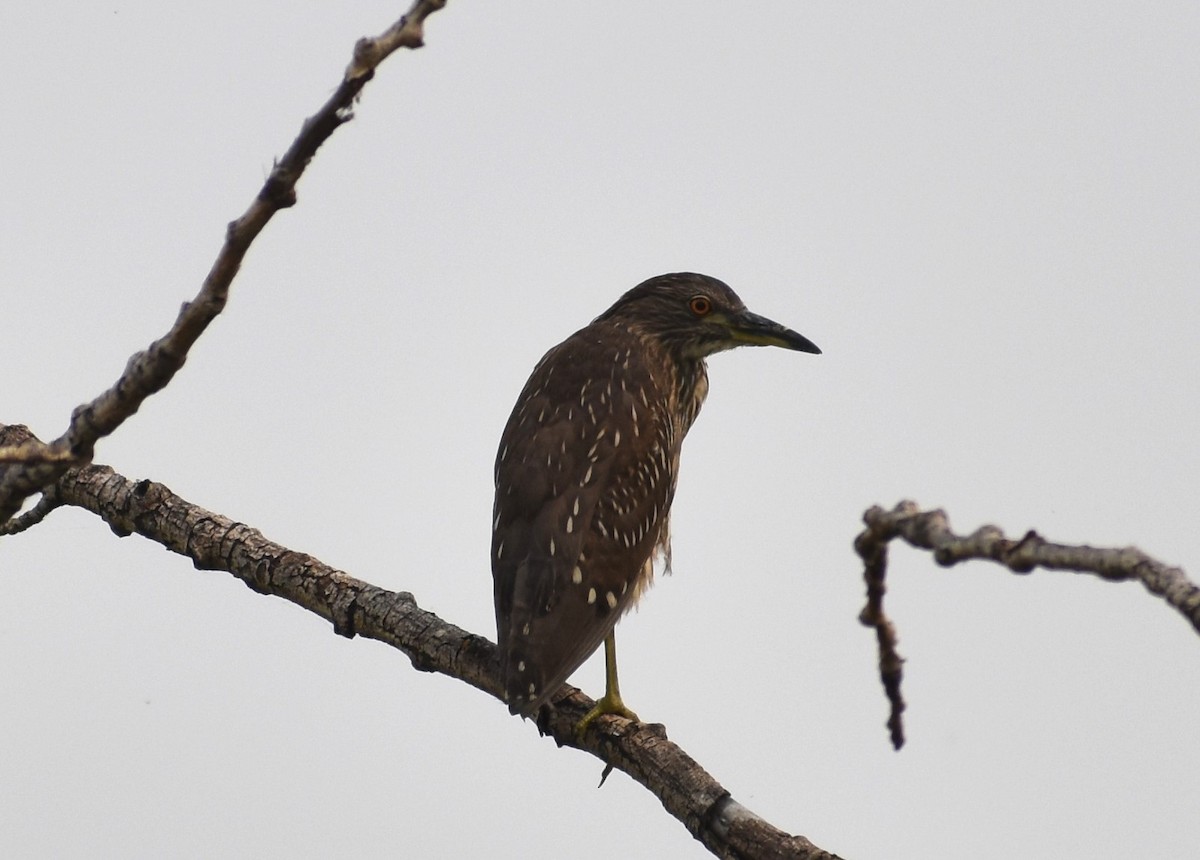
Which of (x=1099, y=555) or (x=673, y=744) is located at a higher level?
(x=1099, y=555)

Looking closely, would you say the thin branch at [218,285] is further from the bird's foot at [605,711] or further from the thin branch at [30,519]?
the bird's foot at [605,711]

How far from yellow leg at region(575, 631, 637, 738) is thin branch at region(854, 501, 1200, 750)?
233 centimetres

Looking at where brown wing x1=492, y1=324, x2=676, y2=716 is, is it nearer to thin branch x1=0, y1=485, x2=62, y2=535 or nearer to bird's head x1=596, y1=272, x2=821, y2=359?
A: bird's head x1=596, y1=272, x2=821, y2=359

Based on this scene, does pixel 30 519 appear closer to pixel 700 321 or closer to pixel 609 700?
pixel 609 700

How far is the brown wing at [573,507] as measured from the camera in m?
4.89

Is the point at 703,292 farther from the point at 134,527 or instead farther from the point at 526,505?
the point at 134,527

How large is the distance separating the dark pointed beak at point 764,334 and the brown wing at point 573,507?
67 cm

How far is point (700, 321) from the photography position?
6.79m

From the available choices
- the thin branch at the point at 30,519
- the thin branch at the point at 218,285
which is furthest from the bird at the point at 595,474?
the thin branch at the point at 218,285

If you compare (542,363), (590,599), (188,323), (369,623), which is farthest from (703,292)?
(188,323)

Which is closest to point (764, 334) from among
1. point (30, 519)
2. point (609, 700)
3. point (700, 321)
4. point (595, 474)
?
point (700, 321)

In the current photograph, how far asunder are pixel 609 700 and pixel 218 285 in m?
2.59

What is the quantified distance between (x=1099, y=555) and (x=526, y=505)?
3.48m

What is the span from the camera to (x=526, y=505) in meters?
5.33
